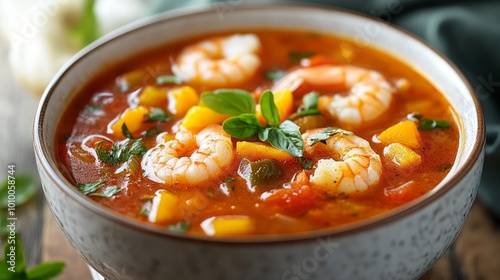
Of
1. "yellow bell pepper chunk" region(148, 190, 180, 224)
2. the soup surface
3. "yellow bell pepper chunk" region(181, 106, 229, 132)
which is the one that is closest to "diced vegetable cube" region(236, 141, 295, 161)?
the soup surface

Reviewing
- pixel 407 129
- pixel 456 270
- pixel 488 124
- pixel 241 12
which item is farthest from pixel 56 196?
pixel 488 124

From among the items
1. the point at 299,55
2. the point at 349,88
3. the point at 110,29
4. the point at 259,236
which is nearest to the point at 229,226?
the point at 259,236

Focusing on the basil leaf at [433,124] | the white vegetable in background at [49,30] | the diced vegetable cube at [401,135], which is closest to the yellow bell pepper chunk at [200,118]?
the diced vegetable cube at [401,135]

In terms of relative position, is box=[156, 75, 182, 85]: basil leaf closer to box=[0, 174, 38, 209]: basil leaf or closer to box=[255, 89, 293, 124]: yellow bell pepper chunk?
box=[255, 89, 293, 124]: yellow bell pepper chunk

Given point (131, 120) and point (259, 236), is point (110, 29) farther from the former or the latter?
point (259, 236)

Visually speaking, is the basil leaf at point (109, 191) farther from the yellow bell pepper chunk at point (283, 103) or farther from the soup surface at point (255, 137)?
the yellow bell pepper chunk at point (283, 103)
